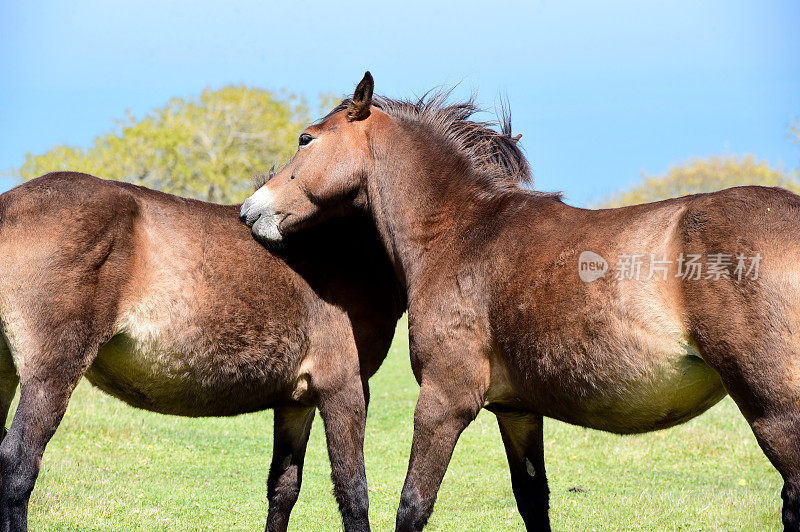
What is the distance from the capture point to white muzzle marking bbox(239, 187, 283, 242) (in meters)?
5.01

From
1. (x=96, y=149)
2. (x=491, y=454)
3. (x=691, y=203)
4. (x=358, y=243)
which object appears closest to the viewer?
(x=691, y=203)

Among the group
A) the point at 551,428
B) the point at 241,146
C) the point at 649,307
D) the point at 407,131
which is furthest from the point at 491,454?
the point at 241,146

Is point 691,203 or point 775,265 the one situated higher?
point 691,203

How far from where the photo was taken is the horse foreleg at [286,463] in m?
5.47

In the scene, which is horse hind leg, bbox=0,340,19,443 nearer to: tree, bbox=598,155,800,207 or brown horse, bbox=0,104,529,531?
brown horse, bbox=0,104,529,531

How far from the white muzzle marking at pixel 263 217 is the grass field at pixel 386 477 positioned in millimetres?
2898

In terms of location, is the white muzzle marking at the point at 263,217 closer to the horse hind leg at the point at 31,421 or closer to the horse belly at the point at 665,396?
the horse hind leg at the point at 31,421

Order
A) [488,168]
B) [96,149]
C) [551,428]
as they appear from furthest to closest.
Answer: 1. [96,149]
2. [551,428]
3. [488,168]

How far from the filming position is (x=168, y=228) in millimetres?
4684

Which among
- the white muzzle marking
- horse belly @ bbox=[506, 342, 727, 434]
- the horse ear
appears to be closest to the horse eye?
the horse ear

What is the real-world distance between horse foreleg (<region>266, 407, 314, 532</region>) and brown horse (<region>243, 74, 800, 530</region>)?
1.40 m

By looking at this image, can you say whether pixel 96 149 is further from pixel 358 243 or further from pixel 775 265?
pixel 775 265

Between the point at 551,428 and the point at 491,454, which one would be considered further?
the point at 551,428

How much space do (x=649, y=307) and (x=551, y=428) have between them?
25.0 feet
